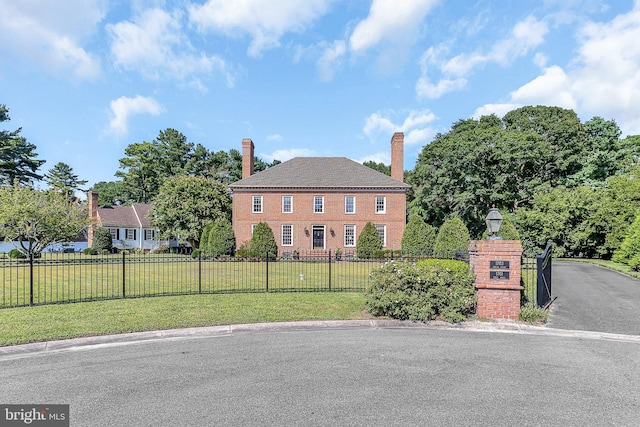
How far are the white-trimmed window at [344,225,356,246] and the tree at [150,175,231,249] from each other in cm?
1189

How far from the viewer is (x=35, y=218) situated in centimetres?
2677

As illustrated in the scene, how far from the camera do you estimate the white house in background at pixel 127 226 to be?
42438 millimetres

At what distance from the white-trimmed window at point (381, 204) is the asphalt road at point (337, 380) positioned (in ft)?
78.5

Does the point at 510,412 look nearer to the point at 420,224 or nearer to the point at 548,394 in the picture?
the point at 548,394

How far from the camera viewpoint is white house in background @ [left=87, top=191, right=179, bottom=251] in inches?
1671

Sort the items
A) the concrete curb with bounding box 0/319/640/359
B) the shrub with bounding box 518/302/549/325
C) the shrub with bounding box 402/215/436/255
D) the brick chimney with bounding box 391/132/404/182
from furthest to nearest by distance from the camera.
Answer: the brick chimney with bounding box 391/132/404/182, the shrub with bounding box 402/215/436/255, the shrub with bounding box 518/302/549/325, the concrete curb with bounding box 0/319/640/359

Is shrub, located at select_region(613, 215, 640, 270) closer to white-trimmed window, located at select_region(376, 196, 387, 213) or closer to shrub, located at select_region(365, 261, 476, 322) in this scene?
white-trimmed window, located at select_region(376, 196, 387, 213)

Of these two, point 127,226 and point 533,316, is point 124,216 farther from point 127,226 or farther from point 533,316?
point 533,316

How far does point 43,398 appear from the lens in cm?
413

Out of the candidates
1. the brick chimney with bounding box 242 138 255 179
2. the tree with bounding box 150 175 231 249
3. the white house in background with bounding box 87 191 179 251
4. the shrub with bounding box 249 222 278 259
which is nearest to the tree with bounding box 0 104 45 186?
the white house in background with bounding box 87 191 179 251

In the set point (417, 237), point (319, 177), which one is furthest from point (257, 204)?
point (417, 237)

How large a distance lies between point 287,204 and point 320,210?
299 cm

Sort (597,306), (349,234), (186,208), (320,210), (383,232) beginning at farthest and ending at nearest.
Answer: (186,208) < (320,210) < (349,234) < (383,232) < (597,306)

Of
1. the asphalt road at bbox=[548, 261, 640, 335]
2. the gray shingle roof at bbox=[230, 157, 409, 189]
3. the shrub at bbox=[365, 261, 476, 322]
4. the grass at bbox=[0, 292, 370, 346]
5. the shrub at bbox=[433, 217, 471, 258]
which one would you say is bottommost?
the asphalt road at bbox=[548, 261, 640, 335]
